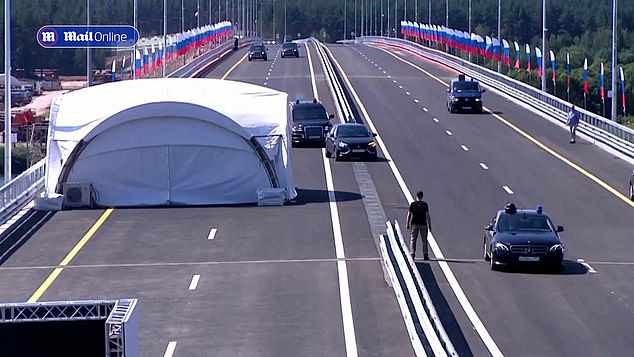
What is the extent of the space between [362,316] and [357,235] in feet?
32.0

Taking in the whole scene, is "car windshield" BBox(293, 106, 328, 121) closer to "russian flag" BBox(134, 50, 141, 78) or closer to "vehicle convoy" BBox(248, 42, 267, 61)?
"russian flag" BBox(134, 50, 141, 78)

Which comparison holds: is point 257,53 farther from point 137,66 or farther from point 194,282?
point 194,282

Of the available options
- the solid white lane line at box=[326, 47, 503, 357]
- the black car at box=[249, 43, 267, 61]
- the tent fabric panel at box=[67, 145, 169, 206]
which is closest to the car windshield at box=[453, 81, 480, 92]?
the solid white lane line at box=[326, 47, 503, 357]

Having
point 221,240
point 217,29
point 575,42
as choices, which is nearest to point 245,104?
point 221,240

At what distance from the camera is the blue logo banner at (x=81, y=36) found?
43844 mm

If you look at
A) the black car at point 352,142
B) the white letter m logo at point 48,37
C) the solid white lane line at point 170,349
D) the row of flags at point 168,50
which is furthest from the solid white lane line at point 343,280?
the row of flags at point 168,50

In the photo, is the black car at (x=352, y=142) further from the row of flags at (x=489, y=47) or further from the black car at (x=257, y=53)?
the black car at (x=257, y=53)

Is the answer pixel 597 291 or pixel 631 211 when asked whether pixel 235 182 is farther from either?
pixel 597 291

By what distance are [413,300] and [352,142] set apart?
1088 inches

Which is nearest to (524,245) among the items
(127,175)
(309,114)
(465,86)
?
(127,175)

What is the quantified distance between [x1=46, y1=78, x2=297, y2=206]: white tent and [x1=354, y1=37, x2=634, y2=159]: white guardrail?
53.0ft

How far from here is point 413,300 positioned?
860 inches

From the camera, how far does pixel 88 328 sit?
42.0 feet

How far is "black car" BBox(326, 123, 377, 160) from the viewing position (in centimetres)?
4925
